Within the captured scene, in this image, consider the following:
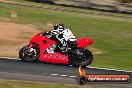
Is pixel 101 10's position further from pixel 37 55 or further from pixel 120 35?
pixel 37 55

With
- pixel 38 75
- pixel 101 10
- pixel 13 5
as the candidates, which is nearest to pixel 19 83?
pixel 38 75

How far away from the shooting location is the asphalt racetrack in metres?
17.8

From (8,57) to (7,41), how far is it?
6.49m

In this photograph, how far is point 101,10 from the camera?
5219 cm

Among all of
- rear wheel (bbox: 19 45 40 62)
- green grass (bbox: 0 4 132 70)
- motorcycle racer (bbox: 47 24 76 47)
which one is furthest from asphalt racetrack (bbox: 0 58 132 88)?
green grass (bbox: 0 4 132 70)

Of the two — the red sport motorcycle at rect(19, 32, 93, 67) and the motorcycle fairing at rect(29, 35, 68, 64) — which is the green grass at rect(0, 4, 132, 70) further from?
the motorcycle fairing at rect(29, 35, 68, 64)

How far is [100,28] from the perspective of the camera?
125ft

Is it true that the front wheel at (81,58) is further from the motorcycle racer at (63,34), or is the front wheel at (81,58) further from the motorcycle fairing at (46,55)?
the motorcycle racer at (63,34)

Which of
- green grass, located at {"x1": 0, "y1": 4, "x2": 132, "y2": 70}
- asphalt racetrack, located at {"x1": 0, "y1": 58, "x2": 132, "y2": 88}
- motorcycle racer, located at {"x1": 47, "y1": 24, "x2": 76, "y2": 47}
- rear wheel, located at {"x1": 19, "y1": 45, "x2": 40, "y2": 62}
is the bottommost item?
green grass, located at {"x1": 0, "y1": 4, "x2": 132, "y2": 70}

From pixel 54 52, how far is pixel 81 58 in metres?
1.46

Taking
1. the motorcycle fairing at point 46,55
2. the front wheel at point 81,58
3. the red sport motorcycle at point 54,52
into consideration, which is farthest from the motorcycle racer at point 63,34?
the front wheel at point 81,58

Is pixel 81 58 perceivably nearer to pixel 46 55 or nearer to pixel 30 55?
pixel 46 55

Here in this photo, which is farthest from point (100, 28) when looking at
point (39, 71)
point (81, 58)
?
point (39, 71)

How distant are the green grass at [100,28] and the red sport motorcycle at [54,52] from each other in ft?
6.45
